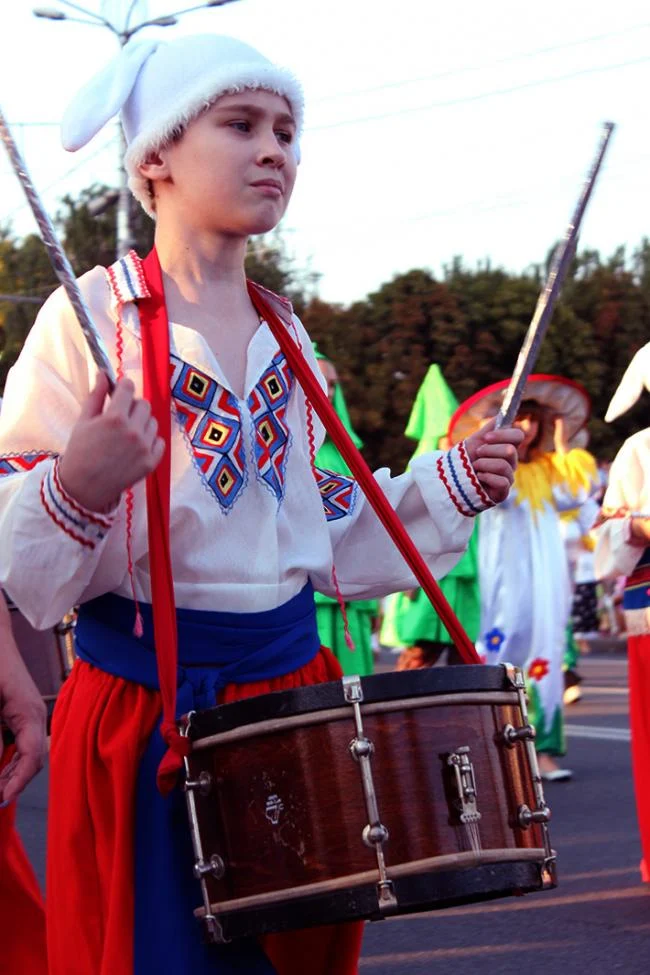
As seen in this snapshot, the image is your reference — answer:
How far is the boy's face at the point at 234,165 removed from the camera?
2.88 m

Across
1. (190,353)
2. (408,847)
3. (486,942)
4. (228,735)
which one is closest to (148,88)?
(190,353)

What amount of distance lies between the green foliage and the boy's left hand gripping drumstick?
34.1m

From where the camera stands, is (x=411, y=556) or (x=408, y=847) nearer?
(x=408, y=847)

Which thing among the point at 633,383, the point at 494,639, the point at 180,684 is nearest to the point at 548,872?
the point at 180,684

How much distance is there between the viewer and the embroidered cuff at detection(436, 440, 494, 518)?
3.16 meters

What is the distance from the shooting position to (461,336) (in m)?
41.9

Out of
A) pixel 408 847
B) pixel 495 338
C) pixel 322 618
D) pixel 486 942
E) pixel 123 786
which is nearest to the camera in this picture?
pixel 408 847

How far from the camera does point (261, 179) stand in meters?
2.88

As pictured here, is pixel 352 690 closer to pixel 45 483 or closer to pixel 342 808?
pixel 342 808

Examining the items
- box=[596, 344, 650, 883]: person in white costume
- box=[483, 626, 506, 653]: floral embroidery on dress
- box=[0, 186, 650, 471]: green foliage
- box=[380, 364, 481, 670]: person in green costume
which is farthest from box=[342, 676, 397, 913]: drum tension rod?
box=[0, 186, 650, 471]: green foliage

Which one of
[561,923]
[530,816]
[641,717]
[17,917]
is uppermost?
[530,816]

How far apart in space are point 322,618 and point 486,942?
11.8ft

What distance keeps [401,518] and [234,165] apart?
739 mm

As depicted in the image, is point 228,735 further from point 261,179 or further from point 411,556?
point 261,179
